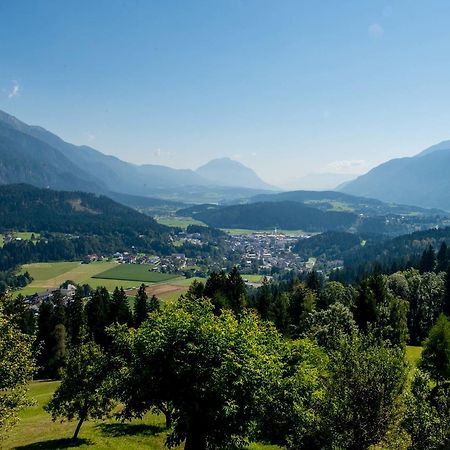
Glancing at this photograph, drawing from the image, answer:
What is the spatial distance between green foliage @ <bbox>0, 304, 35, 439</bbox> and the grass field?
7.12 metres

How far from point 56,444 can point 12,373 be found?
14.2 metres

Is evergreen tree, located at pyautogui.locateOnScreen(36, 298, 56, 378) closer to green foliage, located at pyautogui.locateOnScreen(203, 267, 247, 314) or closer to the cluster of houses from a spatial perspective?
green foliage, located at pyautogui.locateOnScreen(203, 267, 247, 314)

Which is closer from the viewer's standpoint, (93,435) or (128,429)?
(93,435)

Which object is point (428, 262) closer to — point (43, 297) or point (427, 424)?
point (427, 424)

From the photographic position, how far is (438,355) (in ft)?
150

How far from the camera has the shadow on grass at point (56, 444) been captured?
33.8 meters

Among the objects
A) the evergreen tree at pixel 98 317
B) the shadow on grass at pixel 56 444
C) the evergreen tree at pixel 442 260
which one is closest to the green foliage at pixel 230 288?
the evergreen tree at pixel 98 317

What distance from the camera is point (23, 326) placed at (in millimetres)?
87250

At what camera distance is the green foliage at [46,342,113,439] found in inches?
1364

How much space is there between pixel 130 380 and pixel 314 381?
12854 millimetres

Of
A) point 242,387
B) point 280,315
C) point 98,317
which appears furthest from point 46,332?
point 242,387

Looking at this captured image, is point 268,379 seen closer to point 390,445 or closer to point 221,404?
point 221,404

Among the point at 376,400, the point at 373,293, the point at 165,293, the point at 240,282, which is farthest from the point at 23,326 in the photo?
the point at 165,293

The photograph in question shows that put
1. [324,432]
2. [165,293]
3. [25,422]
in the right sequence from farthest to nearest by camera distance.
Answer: [165,293], [25,422], [324,432]
